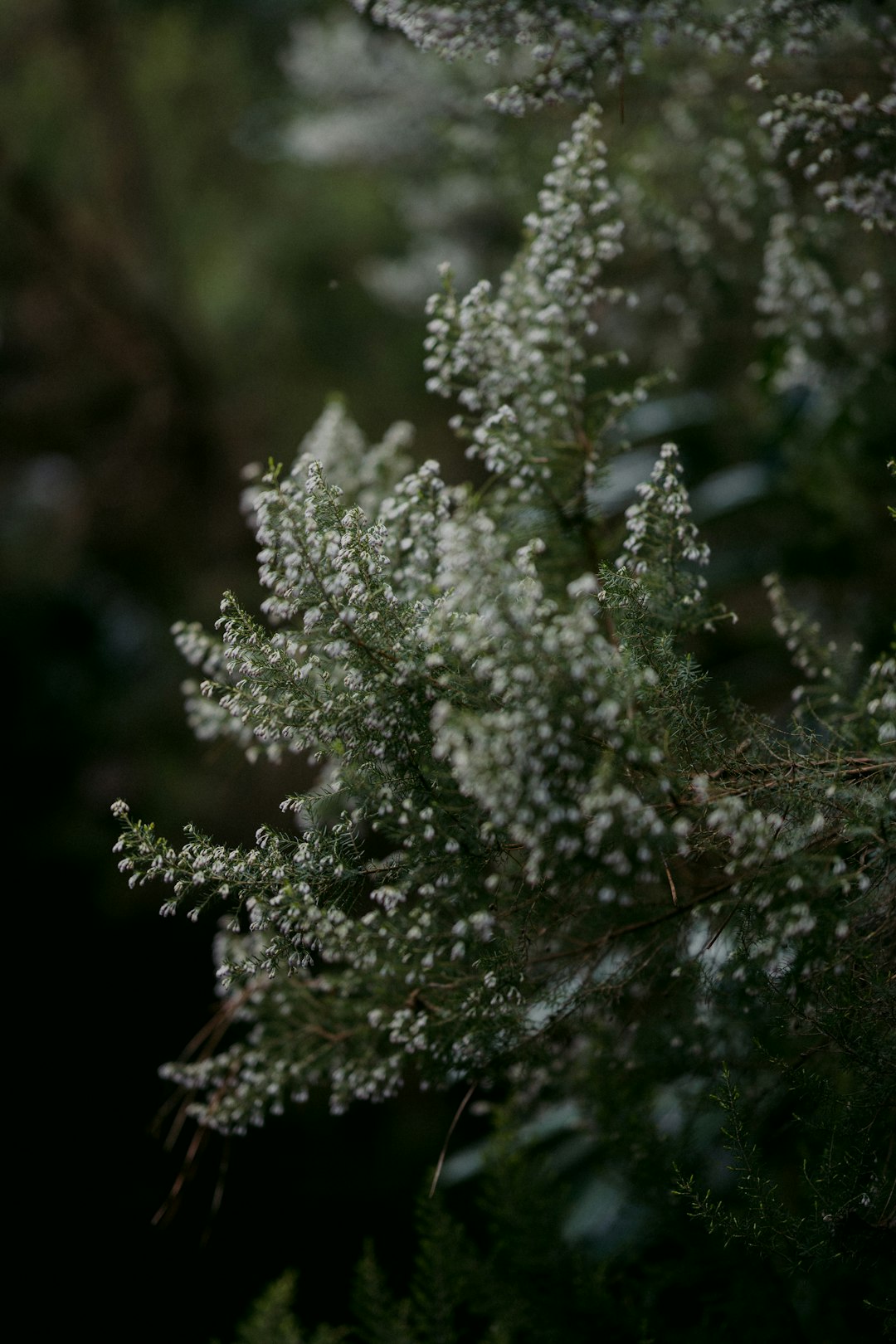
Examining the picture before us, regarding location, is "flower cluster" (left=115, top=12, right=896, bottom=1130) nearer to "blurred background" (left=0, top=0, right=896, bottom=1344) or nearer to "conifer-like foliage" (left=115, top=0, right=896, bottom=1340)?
"conifer-like foliage" (left=115, top=0, right=896, bottom=1340)

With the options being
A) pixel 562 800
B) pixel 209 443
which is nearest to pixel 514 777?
pixel 562 800

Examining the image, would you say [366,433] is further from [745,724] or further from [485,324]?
[745,724]

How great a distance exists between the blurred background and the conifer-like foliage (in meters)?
0.68

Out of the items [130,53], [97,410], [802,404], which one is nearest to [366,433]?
[97,410]

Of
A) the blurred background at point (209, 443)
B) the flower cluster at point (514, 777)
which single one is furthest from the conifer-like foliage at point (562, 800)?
the blurred background at point (209, 443)

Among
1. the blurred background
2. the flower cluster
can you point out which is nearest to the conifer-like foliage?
the flower cluster

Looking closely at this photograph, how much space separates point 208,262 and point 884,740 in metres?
6.84

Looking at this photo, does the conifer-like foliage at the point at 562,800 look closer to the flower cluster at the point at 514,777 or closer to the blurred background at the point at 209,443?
the flower cluster at the point at 514,777

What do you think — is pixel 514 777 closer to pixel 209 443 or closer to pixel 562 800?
pixel 562 800

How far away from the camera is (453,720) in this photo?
1.15m

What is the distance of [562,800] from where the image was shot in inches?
47.6

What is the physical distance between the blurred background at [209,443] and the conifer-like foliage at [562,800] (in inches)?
26.6

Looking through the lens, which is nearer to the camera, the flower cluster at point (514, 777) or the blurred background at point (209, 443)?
the flower cluster at point (514, 777)

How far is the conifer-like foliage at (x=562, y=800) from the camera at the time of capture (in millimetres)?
1245
